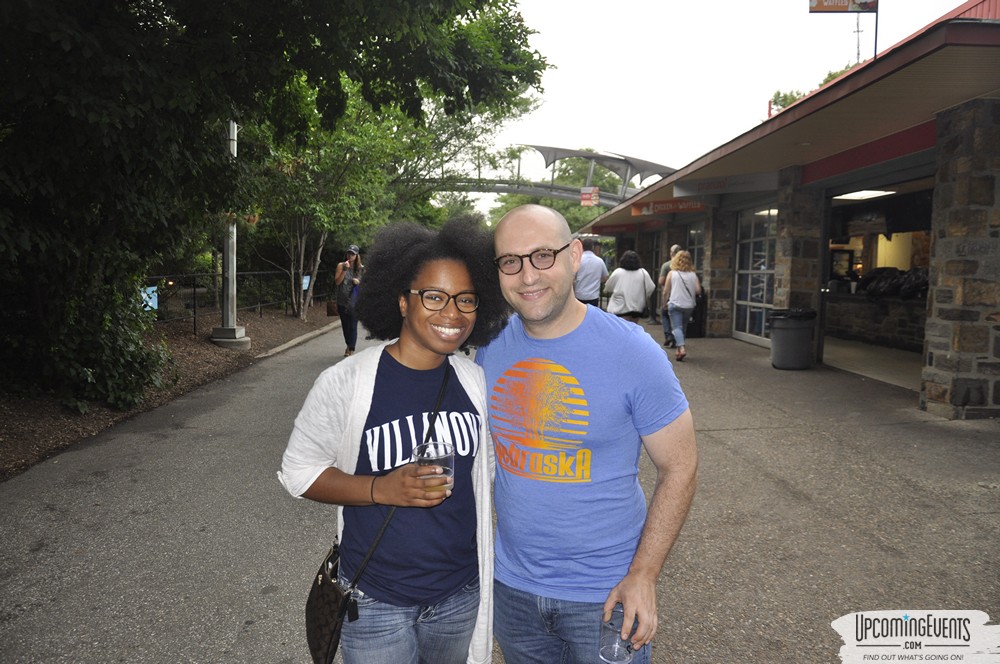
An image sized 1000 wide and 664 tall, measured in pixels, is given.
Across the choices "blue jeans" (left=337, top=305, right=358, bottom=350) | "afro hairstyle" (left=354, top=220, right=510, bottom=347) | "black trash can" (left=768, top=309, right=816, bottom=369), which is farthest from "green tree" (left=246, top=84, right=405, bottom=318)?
"afro hairstyle" (left=354, top=220, right=510, bottom=347)

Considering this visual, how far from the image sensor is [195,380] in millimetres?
9508

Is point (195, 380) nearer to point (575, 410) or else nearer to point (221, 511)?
point (221, 511)

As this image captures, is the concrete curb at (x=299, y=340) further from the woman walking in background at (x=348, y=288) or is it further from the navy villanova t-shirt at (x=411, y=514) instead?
the navy villanova t-shirt at (x=411, y=514)

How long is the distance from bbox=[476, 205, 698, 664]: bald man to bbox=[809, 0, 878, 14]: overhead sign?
7465 millimetres

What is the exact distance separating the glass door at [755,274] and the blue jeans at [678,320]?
93.2 inches

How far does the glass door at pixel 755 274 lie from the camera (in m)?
13.6

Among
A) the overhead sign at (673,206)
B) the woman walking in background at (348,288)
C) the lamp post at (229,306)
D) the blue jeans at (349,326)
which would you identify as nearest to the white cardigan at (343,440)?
the woman walking in background at (348,288)

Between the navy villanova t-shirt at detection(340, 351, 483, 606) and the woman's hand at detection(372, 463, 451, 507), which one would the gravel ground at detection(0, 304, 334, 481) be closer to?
the navy villanova t-shirt at detection(340, 351, 483, 606)

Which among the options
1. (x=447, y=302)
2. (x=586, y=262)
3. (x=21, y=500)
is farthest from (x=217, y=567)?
(x=586, y=262)

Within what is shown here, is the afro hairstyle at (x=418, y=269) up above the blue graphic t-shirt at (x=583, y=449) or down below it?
above

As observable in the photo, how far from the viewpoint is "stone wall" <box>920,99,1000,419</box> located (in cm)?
723

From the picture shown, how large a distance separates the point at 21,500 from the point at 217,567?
212 centimetres

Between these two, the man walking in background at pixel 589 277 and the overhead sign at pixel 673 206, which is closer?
the man walking in background at pixel 589 277

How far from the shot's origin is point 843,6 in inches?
307
